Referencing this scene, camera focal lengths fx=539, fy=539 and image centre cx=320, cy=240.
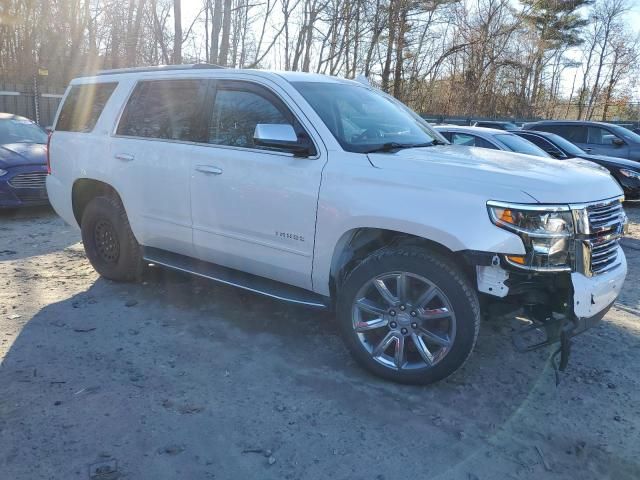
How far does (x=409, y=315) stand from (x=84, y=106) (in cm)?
387

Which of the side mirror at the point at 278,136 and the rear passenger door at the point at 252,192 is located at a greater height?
the side mirror at the point at 278,136

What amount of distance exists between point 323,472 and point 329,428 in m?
0.37

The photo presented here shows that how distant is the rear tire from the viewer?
16.2ft

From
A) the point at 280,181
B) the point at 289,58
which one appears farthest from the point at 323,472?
the point at 289,58

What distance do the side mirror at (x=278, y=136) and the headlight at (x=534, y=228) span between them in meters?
1.33

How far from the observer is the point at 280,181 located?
3.73 metres

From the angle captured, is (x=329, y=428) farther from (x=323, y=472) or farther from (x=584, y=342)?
(x=584, y=342)

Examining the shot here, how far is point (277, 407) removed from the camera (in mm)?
3188

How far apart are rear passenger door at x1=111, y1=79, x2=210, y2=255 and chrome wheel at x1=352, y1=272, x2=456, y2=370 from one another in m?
1.74

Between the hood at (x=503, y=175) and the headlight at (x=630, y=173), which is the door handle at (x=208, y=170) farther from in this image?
the headlight at (x=630, y=173)

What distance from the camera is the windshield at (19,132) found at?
9.16 metres

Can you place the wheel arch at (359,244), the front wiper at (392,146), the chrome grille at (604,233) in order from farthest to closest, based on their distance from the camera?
the front wiper at (392,146)
the wheel arch at (359,244)
the chrome grille at (604,233)

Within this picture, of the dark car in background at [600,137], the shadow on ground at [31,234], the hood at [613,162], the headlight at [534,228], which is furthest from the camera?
the dark car in background at [600,137]

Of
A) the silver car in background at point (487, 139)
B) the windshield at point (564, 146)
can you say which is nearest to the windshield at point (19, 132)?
the silver car in background at point (487, 139)
